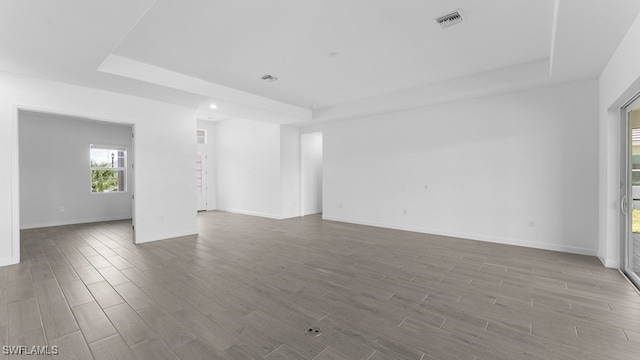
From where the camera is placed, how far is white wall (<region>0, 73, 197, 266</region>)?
384 centimetres

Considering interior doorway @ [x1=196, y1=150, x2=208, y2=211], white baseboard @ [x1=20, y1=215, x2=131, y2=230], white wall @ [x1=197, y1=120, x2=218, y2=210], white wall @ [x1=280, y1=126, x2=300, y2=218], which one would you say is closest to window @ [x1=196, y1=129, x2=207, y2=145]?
white wall @ [x1=197, y1=120, x2=218, y2=210]

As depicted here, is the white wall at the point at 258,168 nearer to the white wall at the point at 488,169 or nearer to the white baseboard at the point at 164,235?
the white wall at the point at 488,169

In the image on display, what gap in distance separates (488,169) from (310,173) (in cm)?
485

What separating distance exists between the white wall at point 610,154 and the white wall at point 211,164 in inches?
372

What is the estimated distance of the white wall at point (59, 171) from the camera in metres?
6.62

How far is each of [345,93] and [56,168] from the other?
23.9 ft

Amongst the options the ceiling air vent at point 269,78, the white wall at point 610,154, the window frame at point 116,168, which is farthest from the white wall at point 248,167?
the white wall at point 610,154

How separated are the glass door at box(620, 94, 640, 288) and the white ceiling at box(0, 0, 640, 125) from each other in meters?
0.83

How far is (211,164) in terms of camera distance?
9.69 m

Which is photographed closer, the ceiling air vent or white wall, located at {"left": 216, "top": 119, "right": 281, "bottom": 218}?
the ceiling air vent

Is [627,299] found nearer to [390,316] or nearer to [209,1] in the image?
[390,316]

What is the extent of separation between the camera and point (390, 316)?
2.44 metres

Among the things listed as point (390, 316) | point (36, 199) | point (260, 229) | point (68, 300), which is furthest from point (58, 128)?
point (390, 316)

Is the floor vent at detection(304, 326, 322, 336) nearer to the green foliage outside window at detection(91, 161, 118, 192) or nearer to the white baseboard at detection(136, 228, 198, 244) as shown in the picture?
the white baseboard at detection(136, 228, 198, 244)
